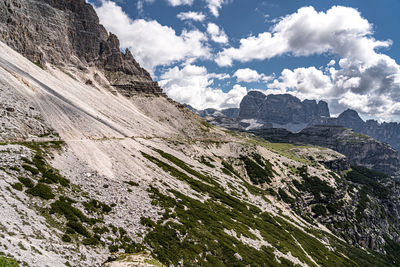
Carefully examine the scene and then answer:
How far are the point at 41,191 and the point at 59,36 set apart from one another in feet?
595

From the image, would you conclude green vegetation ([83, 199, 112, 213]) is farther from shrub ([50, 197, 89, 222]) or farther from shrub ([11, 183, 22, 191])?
shrub ([11, 183, 22, 191])

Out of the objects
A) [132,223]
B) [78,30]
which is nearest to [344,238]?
[132,223]

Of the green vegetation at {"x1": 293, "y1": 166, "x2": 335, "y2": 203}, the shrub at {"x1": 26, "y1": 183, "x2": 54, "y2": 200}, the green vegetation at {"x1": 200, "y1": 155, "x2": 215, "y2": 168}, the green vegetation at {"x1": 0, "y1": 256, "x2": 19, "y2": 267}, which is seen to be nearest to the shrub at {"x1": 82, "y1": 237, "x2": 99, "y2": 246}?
the shrub at {"x1": 26, "y1": 183, "x2": 54, "y2": 200}

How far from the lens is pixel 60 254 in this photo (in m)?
20.3

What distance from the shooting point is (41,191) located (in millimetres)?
26234

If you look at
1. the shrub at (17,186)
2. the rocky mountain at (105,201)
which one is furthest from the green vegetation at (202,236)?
the shrub at (17,186)

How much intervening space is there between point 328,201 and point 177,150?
387 ft

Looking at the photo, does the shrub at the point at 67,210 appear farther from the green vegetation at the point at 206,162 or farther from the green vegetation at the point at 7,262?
the green vegetation at the point at 206,162

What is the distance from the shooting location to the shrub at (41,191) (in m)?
25.3

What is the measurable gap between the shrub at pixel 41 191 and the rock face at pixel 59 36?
130238mm

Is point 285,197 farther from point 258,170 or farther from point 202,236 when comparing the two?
point 202,236

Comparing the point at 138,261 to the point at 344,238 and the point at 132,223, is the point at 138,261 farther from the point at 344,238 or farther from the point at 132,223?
the point at 344,238

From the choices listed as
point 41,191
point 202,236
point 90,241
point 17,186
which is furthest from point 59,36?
point 90,241

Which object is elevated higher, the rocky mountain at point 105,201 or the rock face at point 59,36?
the rock face at point 59,36
